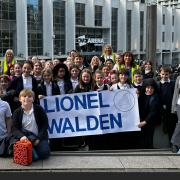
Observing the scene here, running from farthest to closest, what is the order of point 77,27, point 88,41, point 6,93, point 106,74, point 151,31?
point 88,41
point 77,27
point 151,31
point 106,74
point 6,93

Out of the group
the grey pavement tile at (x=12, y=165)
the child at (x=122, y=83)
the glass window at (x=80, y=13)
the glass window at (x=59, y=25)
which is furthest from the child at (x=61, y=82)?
the glass window at (x=80, y=13)

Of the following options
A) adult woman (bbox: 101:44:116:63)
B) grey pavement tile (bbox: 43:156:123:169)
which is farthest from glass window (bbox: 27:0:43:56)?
grey pavement tile (bbox: 43:156:123:169)

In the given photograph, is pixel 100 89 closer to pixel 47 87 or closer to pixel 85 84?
pixel 85 84

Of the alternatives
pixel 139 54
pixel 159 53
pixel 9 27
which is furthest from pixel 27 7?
pixel 159 53

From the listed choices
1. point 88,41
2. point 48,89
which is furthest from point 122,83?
point 88,41

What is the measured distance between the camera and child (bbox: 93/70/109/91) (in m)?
8.14

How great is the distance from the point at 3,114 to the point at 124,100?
2.42 meters

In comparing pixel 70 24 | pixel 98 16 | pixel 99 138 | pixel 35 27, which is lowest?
pixel 99 138

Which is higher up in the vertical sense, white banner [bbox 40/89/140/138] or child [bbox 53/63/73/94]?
child [bbox 53/63/73/94]

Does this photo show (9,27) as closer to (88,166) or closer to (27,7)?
(27,7)

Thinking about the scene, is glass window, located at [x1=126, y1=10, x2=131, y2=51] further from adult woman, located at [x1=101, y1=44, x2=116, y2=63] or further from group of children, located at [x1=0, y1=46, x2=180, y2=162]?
group of children, located at [x1=0, y1=46, x2=180, y2=162]

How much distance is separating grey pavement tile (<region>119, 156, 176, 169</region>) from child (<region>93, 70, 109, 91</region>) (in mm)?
1577

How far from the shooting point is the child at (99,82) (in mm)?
8141

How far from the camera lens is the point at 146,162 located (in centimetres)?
711
